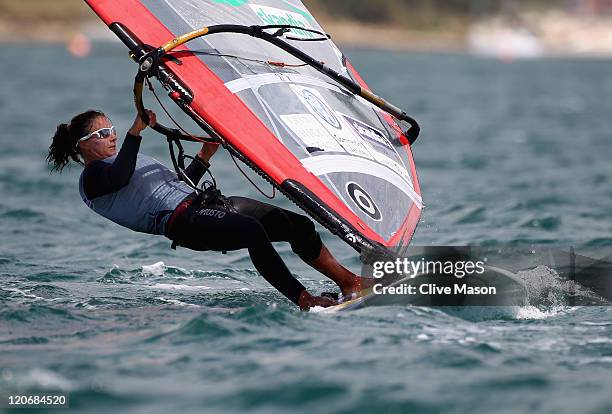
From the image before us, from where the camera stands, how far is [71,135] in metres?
6.43

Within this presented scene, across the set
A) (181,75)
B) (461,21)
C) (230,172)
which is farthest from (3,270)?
(461,21)

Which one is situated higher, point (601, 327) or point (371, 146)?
point (371, 146)

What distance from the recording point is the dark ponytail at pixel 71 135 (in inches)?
252

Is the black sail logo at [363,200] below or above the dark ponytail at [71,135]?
below

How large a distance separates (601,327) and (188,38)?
2885 mm

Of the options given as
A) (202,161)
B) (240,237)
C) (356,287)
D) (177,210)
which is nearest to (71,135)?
(177,210)

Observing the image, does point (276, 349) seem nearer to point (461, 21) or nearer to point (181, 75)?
point (181, 75)

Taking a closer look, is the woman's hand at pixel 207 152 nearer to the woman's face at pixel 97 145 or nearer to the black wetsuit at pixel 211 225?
the black wetsuit at pixel 211 225

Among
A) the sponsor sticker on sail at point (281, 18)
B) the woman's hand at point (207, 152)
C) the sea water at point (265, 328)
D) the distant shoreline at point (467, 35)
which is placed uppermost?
the distant shoreline at point (467, 35)

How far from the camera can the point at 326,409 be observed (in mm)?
4742

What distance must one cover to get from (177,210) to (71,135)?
2.47 ft

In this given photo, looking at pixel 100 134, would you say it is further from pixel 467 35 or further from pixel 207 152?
pixel 467 35

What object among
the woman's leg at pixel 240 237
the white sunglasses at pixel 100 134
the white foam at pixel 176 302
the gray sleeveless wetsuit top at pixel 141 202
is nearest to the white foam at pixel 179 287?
the white foam at pixel 176 302

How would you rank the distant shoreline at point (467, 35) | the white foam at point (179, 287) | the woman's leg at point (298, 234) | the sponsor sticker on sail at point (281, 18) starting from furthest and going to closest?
the distant shoreline at point (467, 35)
the sponsor sticker on sail at point (281, 18)
the white foam at point (179, 287)
the woman's leg at point (298, 234)
